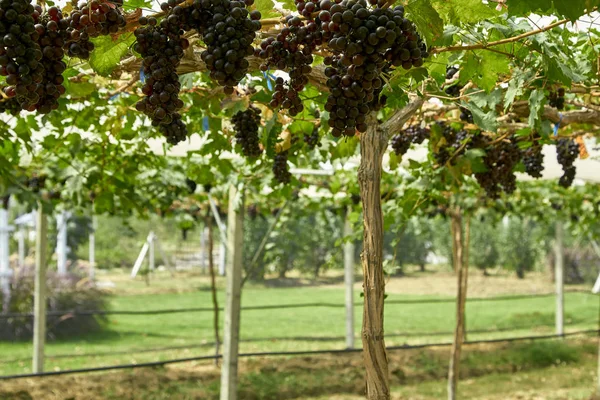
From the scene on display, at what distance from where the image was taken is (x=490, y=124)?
80.5 inches

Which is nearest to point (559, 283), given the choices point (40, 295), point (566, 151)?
point (566, 151)

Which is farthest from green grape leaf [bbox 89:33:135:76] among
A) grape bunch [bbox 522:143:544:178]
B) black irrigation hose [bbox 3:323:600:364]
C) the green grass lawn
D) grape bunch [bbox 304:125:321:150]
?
black irrigation hose [bbox 3:323:600:364]

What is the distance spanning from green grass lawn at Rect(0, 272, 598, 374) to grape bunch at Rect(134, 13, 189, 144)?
7.49 metres

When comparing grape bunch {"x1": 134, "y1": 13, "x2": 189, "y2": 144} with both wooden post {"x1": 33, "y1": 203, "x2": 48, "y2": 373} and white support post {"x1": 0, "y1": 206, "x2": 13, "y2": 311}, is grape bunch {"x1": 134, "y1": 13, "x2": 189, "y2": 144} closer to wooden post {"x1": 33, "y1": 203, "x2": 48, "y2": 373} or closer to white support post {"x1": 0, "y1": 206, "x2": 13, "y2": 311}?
wooden post {"x1": 33, "y1": 203, "x2": 48, "y2": 373}

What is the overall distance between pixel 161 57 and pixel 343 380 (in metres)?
6.11

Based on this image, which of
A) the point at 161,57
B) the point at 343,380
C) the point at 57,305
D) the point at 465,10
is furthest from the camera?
the point at 57,305

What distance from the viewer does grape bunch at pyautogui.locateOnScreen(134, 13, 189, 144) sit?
4.29 ft

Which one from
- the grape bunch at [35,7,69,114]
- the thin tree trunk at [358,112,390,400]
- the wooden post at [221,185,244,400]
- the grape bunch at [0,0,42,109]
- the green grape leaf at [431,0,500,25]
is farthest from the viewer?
the wooden post at [221,185,244,400]

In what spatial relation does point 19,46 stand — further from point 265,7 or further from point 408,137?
point 408,137

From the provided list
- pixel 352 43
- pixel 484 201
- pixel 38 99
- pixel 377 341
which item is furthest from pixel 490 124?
pixel 484 201

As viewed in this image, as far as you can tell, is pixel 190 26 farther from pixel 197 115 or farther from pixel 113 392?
pixel 113 392

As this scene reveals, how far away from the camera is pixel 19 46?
1.18 meters

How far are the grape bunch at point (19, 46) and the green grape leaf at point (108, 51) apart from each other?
0.79 ft

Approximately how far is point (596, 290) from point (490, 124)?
16515 millimetres
